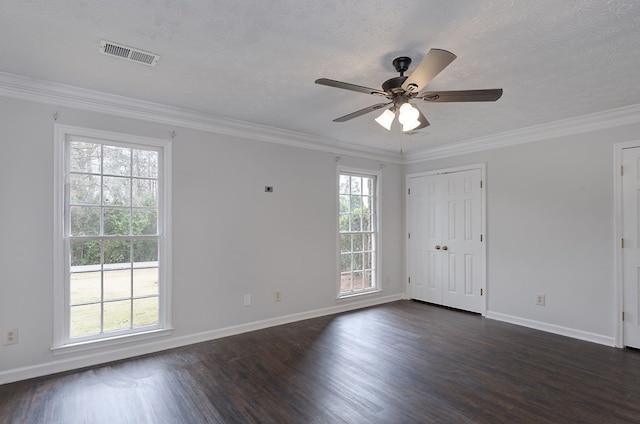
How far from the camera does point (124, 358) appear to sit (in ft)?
10.4

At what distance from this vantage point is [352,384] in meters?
2.70

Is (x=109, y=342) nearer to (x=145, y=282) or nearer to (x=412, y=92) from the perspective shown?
(x=145, y=282)

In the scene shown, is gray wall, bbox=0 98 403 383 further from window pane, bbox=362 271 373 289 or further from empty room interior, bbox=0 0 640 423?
window pane, bbox=362 271 373 289

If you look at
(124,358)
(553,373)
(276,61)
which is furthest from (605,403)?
(124,358)

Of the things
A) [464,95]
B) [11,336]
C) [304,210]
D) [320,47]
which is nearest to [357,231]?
[304,210]

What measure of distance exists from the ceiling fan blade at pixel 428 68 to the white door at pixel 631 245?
112 inches

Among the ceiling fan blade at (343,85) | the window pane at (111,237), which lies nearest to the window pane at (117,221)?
the window pane at (111,237)

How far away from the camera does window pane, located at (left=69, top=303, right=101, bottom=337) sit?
9.97ft

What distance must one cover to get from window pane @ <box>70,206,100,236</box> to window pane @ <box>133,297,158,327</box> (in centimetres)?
81

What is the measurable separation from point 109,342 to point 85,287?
56 centimetres

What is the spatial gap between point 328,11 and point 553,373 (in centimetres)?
338

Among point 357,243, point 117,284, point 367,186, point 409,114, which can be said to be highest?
point 409,114

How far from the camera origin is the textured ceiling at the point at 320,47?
187 centimetres

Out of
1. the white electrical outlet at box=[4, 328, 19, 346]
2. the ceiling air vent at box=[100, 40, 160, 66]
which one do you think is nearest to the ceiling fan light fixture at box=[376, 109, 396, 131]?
the ceiling air vent at box=[100, 40, 160, 66]
